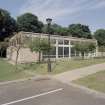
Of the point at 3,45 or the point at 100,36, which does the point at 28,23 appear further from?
the point at 100,36

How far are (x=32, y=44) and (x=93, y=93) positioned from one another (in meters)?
16.3

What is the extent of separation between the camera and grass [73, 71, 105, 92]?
11.9 meters

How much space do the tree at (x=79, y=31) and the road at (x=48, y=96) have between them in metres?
61.2

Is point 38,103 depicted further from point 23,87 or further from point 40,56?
point 40,56

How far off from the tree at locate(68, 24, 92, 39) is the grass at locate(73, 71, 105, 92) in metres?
57.9

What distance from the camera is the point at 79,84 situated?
42.7 ft

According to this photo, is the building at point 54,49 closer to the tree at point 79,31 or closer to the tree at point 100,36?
the tree at point 79,31

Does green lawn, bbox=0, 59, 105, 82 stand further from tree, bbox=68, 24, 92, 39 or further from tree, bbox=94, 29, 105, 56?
tree, bbox=94, 29, 105, 56

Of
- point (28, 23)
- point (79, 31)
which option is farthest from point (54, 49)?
point (79, 31)

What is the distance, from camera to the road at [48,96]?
910 cm

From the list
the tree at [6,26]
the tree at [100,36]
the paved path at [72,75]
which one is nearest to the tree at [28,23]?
the tree at [6,26]

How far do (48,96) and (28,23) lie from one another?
185 feet

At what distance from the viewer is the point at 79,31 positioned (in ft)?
237

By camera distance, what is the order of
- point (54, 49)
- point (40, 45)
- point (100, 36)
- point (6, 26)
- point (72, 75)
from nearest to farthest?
point (72, 75), point (40, 45), point (54, 49), point (6, 26), point (100, 36)
